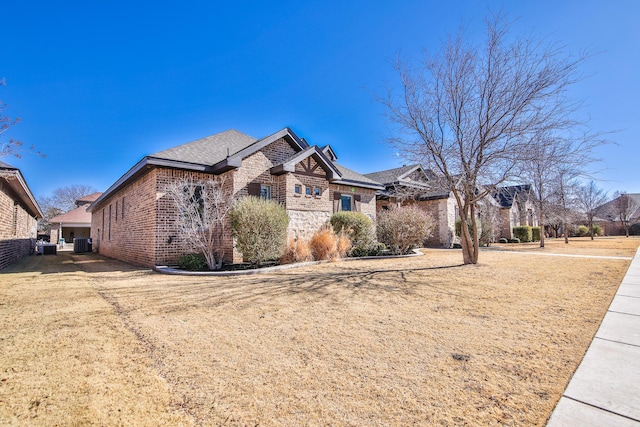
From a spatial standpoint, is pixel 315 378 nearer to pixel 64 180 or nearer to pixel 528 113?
pixel 528 113

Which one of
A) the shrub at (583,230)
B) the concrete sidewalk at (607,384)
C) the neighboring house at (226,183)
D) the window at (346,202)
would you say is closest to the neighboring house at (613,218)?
the shrub at (583,230)

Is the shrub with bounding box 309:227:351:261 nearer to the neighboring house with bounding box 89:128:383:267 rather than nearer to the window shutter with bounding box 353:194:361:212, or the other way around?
the neighboring house with bounding box 89:128:383:267

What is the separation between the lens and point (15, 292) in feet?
19.8

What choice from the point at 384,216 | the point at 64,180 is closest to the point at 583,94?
the point at 384,216

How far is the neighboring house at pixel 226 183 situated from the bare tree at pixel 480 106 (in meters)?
4.42

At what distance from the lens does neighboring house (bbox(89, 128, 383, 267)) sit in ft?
33.3

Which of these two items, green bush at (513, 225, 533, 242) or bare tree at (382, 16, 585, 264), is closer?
bare tree at (382, 16, 585, 264)

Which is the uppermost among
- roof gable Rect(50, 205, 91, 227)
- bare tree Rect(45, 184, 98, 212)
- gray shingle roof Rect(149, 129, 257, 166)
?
bare tree Rect(45, 184, 98, 212)

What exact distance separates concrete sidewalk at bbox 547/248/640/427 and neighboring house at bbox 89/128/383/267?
950 cm

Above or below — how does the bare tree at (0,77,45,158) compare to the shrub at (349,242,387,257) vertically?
above

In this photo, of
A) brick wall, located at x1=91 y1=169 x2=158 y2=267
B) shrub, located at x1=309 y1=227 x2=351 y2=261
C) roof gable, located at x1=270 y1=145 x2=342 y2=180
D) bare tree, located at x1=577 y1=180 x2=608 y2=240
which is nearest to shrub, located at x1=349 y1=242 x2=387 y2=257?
shrub, located at x1=309 y1=227 x2=351 y2=261

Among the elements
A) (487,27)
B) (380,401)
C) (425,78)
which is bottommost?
(380,401)

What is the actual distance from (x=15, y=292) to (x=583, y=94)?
14184 mm

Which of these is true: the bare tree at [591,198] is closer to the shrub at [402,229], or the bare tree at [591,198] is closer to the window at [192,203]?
the shrub at [402,229]
